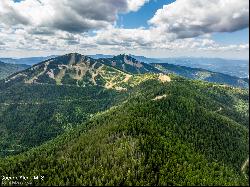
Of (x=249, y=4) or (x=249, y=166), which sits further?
(x=249, y=166)

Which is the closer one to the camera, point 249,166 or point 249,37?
point 249,37

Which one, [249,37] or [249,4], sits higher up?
[249,4]

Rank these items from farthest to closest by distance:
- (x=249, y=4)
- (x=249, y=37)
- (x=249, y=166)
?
(x=249, y=166) < (x=249, y=4) < (x=249, y=37)

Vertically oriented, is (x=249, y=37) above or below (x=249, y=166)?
above

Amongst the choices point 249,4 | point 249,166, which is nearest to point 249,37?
point 249,4

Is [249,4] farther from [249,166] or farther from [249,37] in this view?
[249,166]

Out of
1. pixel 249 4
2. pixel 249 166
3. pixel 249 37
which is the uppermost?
pixel 249 4

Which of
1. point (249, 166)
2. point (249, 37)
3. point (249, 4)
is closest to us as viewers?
point (249, 37)

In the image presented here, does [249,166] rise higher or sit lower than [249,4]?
lower
